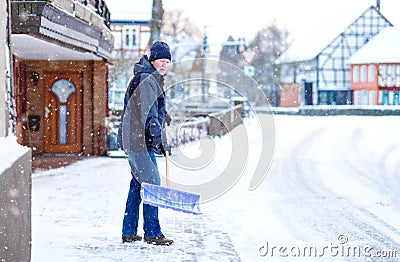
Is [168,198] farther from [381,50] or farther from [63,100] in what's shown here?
[381,50]

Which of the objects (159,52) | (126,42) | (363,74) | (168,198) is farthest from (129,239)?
(126,42)

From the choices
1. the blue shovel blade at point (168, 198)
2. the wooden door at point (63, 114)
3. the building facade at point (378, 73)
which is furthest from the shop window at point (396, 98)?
the blue shovel blade at point (168, 198)

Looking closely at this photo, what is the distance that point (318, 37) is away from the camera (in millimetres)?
59625

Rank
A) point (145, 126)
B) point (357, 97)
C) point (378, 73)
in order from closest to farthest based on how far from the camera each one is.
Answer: point (145, 126) < point (378, 73) < point (357, 97)

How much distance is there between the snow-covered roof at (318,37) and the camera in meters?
57.0

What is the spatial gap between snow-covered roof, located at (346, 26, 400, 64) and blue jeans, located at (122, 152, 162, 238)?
162ft

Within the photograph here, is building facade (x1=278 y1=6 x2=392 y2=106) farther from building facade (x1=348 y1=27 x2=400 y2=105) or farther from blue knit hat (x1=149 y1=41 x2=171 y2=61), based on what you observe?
blue knit hat (x1=149 y1=41 x2=171 y2=61)

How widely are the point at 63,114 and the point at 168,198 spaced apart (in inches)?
465

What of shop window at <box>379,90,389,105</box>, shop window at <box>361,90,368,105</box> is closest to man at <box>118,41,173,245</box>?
shop window at <box>379,90,389,105</box>

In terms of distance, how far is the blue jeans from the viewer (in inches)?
243

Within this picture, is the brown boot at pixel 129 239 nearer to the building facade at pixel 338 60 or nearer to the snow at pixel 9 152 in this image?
the snow at pixel 9 152

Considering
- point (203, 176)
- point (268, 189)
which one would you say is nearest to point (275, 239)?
point (268, 189)

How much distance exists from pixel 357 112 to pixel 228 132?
21.3m

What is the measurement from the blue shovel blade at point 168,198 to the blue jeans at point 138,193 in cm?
10
